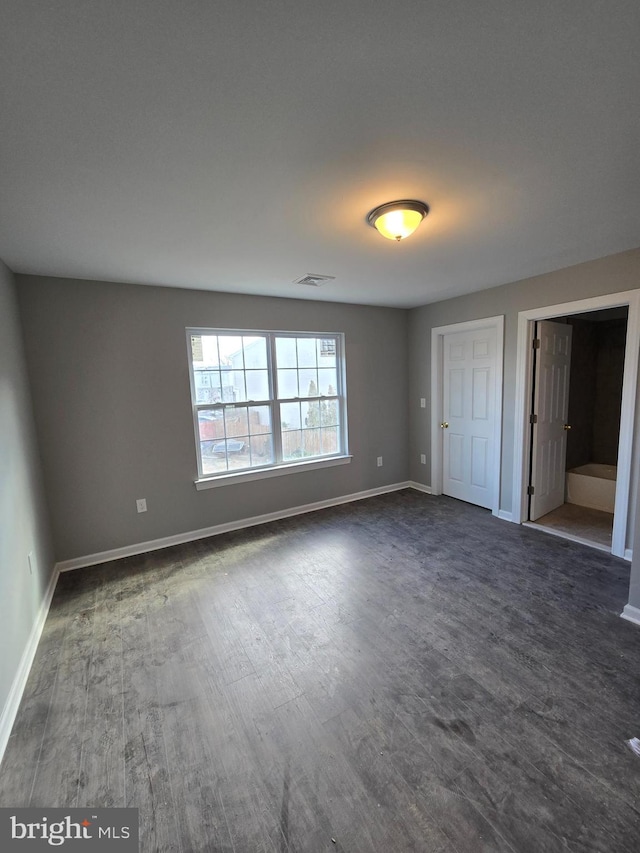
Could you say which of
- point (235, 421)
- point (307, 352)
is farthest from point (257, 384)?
point (307, 352)

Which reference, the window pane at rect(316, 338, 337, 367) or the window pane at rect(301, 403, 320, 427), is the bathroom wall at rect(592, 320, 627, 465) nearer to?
the window pane at rect(316, 338, 337, 367)

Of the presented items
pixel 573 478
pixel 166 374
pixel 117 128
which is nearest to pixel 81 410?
pixel 166 374

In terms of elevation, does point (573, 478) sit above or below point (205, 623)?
above

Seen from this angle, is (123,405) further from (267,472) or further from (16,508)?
(267,472)

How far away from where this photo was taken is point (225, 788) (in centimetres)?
134

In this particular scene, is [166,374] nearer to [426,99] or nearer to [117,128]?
[117,128]

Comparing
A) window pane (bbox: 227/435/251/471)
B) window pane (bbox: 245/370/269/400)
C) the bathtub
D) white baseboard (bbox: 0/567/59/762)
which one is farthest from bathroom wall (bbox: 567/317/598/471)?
white baseboard (bbox: 0/567/59/762)

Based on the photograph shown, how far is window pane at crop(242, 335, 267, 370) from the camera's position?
3.74m

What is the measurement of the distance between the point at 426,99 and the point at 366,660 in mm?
2430

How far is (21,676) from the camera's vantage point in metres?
1.86

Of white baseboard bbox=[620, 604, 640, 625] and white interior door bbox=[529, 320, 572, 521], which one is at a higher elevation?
white interior door bbox=[529, 320, 572, 521]

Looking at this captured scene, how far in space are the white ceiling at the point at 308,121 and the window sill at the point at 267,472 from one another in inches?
82.4

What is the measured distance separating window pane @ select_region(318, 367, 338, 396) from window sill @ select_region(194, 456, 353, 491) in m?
0.80

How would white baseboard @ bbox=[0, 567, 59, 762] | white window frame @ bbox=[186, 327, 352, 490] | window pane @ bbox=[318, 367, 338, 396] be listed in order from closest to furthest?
white baseboard @ bbox=[0, 567, 59, 762]
white window frame @ bbox=[186, 327, 352, 490]
window pane @ bbox=[318, 367, 338, 396]
